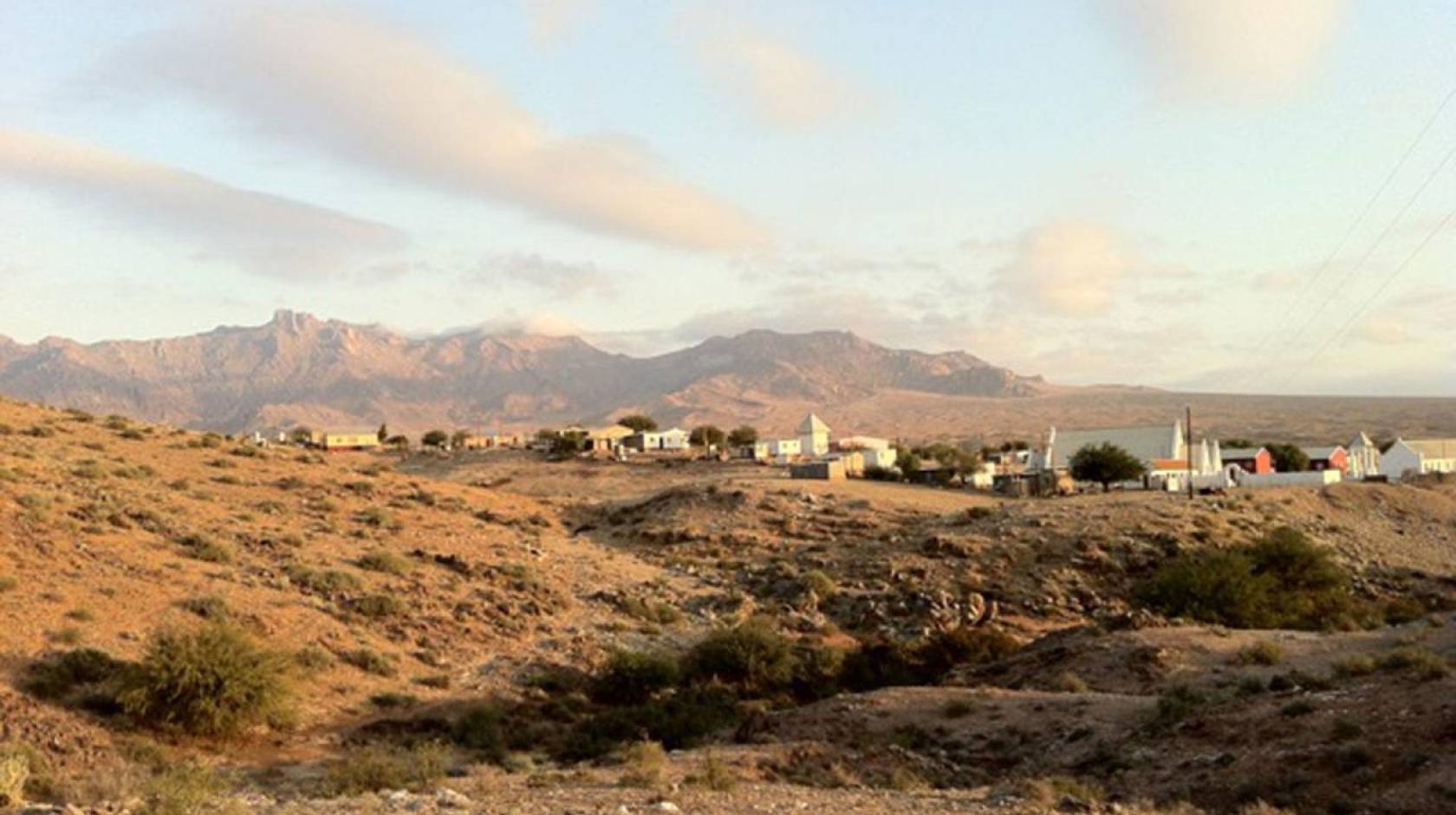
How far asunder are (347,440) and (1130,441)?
72.0 meters

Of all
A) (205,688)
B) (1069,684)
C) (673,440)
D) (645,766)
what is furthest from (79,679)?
(673,440)

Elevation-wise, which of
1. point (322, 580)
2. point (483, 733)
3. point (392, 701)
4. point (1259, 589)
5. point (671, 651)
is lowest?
point (671, 651)

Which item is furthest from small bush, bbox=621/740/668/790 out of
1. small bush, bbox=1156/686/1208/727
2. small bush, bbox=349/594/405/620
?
small bush, bbox=349/594/405/620

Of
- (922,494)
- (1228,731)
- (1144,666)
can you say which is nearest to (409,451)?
(922,494)

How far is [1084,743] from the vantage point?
1891cm

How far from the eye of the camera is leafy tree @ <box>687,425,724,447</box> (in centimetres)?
10875

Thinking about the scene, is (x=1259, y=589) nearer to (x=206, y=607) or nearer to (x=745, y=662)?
(x=745, y=662)

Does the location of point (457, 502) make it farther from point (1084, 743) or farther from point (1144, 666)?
point (1084, 743)

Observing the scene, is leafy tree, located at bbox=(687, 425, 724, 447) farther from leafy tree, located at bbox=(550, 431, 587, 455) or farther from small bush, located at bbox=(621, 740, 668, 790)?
small bush, located at bbox=(621, 740, 668, 790)

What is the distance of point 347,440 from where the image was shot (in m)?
109

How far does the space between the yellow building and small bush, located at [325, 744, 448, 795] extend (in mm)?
87416

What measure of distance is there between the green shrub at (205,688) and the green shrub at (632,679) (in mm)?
8197

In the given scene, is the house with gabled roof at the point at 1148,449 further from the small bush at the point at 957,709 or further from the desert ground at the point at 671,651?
the small bush at the point at 957,709

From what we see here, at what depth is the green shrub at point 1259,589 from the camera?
117 feet
